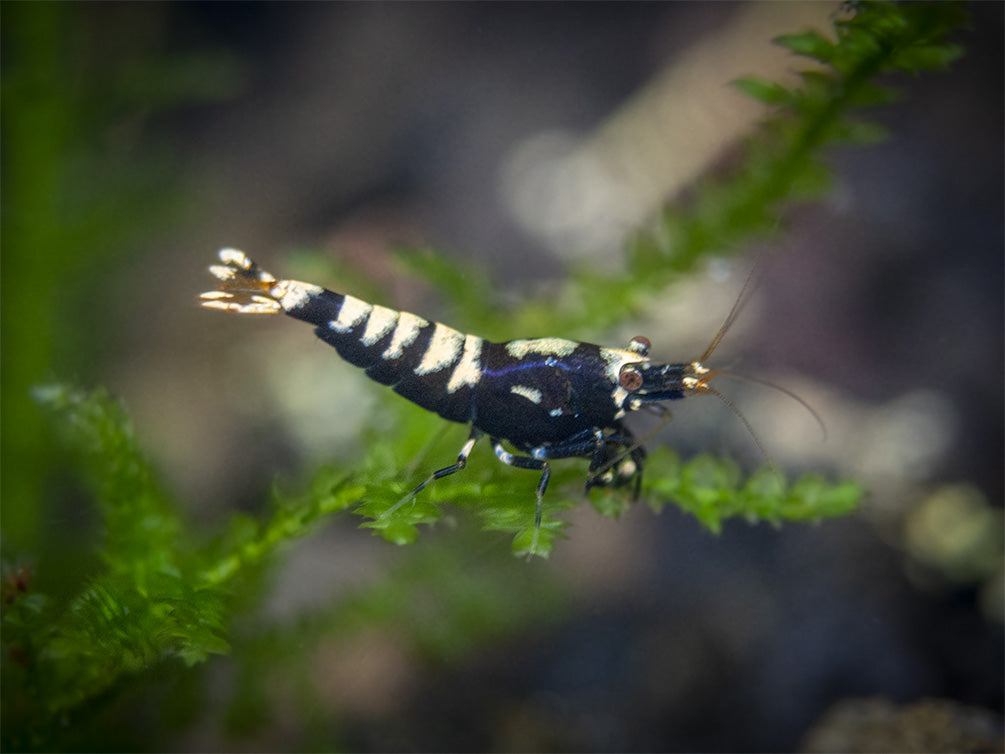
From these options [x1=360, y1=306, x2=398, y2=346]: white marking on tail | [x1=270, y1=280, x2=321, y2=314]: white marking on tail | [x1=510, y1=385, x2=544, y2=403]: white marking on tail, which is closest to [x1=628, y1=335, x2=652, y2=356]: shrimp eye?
[x1=510, y1=385, x2=544, y2=403]: white marking on tail

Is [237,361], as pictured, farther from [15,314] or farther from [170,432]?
[15,314]

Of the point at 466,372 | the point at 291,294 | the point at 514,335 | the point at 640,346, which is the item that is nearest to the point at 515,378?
the point at 466,372

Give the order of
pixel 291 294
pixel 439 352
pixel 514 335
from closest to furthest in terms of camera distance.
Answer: pixel 291 294, pixel 439 352, pixel 514 335

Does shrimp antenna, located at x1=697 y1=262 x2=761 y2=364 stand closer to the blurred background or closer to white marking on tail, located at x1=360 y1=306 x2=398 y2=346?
the blurred background

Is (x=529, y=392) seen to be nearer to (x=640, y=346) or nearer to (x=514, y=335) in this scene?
(x=640, y=346)

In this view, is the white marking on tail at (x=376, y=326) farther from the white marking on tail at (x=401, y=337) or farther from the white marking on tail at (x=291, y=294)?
the white marking on tail at (x=291, y=294)

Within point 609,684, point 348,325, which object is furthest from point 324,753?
point 348,325

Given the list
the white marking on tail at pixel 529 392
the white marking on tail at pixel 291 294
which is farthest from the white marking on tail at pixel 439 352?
the white marking on tail at pixel 291 294
